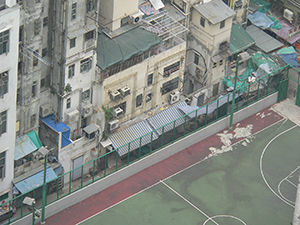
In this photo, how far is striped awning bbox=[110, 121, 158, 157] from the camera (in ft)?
338

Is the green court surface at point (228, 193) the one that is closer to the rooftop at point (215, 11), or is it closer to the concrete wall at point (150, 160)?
the concrete wall at point (150, 160)

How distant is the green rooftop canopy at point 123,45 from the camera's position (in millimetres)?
99938

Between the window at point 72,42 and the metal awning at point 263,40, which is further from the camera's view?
the metal awning at point 263,40

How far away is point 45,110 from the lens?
99.4m

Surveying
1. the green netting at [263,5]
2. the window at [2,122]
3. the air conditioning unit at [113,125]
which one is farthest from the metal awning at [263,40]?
the window at [2,122]

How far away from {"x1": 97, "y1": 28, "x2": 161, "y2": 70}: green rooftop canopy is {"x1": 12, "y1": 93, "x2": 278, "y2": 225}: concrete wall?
39.8 ft

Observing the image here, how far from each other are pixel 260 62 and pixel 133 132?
73.9 ft

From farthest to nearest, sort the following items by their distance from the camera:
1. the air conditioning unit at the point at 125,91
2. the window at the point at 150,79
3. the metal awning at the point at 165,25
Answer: the metal awning at the point at 165,25 < the window at the point at 150,79 < the air conditioning unit at the point at 125,91

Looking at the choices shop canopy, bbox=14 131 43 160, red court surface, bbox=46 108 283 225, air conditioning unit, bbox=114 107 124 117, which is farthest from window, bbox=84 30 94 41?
red court surface, bbox=46 108 283 225

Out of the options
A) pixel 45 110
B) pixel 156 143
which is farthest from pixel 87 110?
pixel 156 143

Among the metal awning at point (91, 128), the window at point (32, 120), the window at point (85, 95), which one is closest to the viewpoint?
the window at point (32, 120)

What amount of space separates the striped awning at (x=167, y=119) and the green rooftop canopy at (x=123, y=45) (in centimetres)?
954

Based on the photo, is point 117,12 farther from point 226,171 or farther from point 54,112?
point 226,171

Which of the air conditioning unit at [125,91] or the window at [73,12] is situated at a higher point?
the window at [73,12]
